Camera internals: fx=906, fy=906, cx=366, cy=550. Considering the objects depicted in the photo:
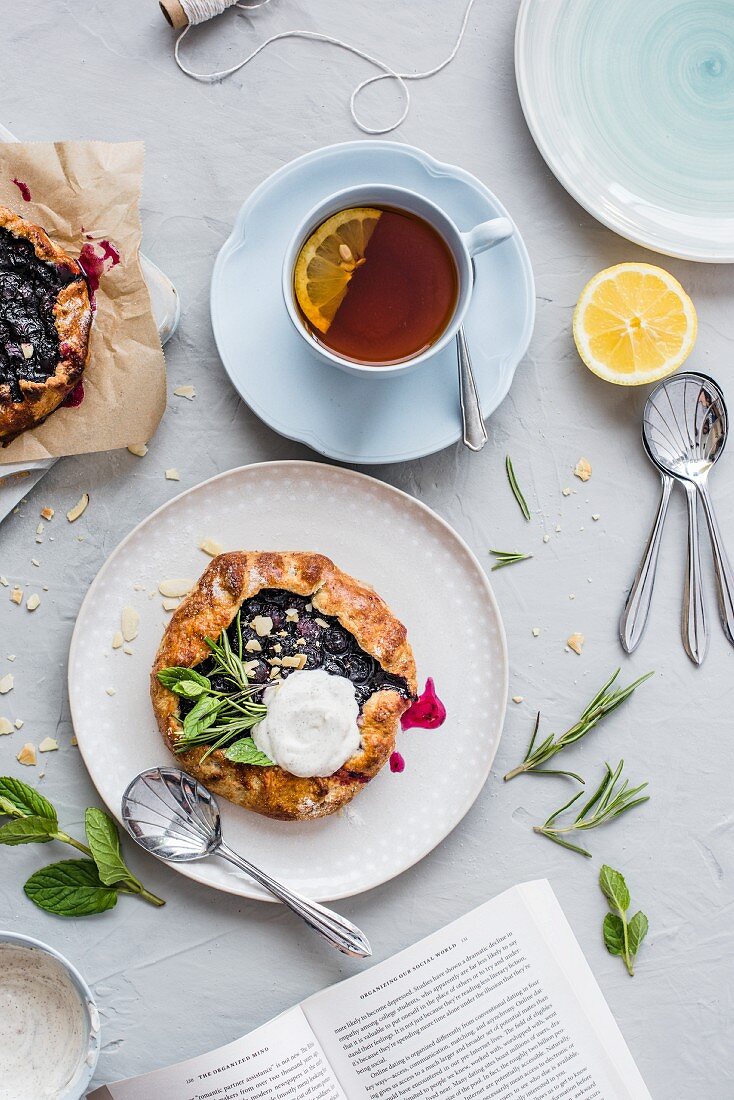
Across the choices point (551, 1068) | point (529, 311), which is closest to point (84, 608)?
point (529, 311)

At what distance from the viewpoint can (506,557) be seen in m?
2.16

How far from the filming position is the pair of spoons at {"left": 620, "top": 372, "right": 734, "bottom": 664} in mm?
2170

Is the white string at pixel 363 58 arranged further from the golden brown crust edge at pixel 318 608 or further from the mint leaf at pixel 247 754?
the mint leaf at pixel 247 754

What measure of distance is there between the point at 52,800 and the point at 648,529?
1.55m

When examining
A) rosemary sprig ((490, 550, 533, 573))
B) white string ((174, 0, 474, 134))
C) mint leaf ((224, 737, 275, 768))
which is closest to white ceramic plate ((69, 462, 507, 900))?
rosemary sprig ((490, 550, 533, 573))

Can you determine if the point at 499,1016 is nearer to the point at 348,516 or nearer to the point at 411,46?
the point at 348,516

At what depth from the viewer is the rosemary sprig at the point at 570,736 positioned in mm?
2137

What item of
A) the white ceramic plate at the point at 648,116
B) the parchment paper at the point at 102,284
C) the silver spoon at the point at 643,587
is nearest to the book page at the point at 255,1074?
the silver spoon at the point at 643,587

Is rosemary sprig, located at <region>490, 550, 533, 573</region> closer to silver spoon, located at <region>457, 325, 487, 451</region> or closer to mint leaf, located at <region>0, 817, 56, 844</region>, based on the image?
silver spoon, located at <region>457, 325, 487, 451</region>

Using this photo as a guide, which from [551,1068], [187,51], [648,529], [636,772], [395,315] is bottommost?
[551,1068]

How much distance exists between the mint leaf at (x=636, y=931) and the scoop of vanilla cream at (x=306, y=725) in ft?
2.84

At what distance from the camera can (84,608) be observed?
1.99 meters

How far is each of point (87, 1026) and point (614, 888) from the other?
123 centimetres

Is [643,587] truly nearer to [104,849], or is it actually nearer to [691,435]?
[691,435]
